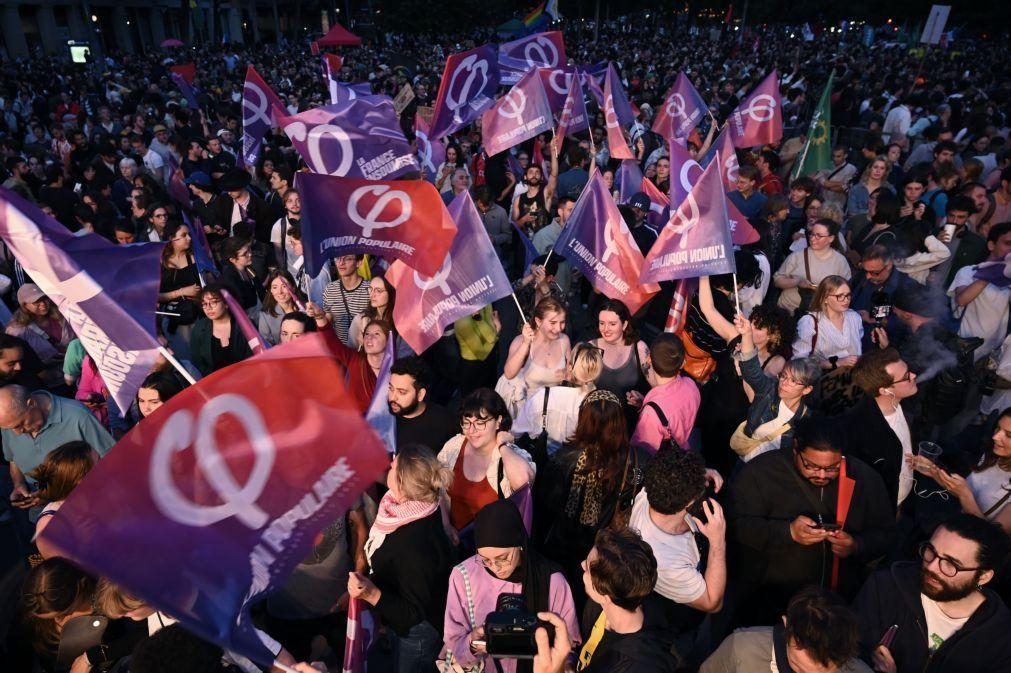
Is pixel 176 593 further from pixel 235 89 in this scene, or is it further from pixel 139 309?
pixel 235 89

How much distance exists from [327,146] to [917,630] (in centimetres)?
577

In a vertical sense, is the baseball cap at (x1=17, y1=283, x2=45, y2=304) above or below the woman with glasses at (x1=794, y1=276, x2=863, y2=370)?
below

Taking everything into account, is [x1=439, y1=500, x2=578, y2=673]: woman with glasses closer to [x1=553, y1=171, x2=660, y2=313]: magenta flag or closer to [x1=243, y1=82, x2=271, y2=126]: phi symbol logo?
[x1=553, y1=171, x2=660, y2=313]: magenta flag

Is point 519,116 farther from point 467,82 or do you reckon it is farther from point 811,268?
point 811,268

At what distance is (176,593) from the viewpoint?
6.81 feet

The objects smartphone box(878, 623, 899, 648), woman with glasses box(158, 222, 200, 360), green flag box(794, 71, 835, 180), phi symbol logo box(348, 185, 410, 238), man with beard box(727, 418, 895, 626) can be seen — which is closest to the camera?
smartphone box(878, 623, 899, 648)

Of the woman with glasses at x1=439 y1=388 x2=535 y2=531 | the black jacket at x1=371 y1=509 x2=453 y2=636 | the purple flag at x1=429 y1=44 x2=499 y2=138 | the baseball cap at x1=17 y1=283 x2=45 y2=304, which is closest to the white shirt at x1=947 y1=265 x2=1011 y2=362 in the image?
the woman with glasses at x1=439 y1=388 x2=535 y2=531

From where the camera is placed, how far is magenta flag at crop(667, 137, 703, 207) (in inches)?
223

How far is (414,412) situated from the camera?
4266mm

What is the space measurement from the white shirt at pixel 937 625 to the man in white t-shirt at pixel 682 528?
78 cm

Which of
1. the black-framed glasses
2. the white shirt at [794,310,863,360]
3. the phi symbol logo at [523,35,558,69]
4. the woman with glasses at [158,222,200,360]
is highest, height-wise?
the phi symbol logo at [523,35,558,69]

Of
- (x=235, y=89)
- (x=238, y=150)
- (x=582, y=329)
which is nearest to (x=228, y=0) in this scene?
(x=235, y=89)

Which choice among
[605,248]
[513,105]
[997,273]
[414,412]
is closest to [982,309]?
[997,273]

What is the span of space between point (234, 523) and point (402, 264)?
3017mm
